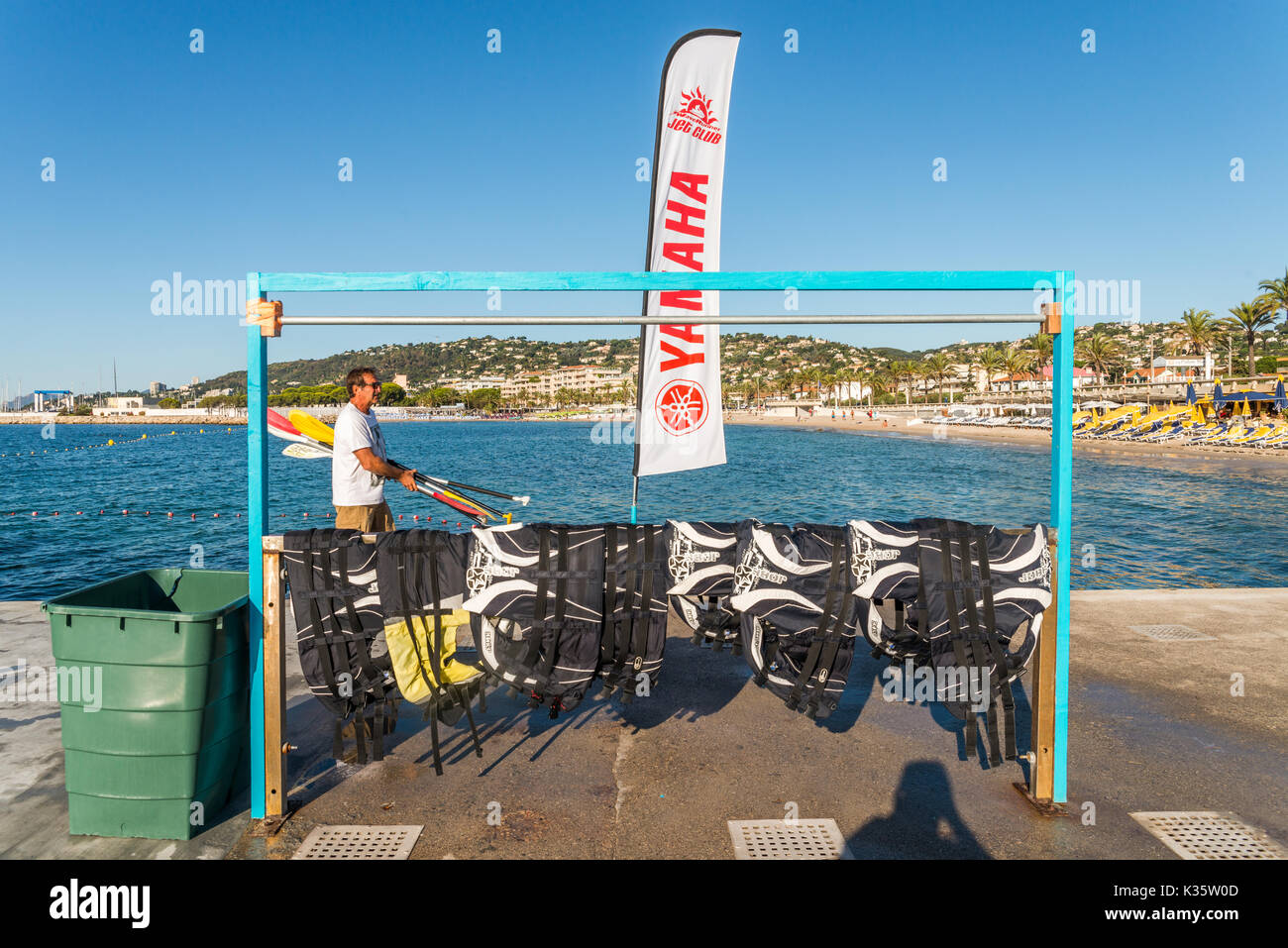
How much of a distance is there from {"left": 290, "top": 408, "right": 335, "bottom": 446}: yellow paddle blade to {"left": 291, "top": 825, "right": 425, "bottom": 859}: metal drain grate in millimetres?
3573

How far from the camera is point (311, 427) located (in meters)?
6.45

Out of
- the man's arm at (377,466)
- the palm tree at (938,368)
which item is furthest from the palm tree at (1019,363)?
the man's arm at (377,466)

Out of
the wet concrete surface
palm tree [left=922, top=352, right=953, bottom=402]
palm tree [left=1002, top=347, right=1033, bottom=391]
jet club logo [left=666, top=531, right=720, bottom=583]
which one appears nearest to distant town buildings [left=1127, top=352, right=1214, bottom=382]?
palm tree [left=1002, top=347, right=1033, bottom=391]

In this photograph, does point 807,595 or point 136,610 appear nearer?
point 136,610

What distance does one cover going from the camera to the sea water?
818 inches

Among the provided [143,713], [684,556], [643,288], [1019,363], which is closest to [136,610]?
[143,713]

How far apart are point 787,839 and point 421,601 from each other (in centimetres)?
204

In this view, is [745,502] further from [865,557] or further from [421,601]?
[421,601]

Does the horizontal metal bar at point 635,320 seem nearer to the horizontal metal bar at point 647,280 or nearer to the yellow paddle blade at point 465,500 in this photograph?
the horizontal metal bar at point 647,280

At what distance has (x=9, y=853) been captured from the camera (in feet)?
10.8

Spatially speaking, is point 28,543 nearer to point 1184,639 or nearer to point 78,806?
point 78,806

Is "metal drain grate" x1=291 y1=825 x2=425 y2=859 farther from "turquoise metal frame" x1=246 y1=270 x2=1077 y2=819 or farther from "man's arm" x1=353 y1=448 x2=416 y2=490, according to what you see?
"man's arm" x1=353 y1=448 x2=416 y2=490

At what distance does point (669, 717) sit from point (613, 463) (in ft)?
213
